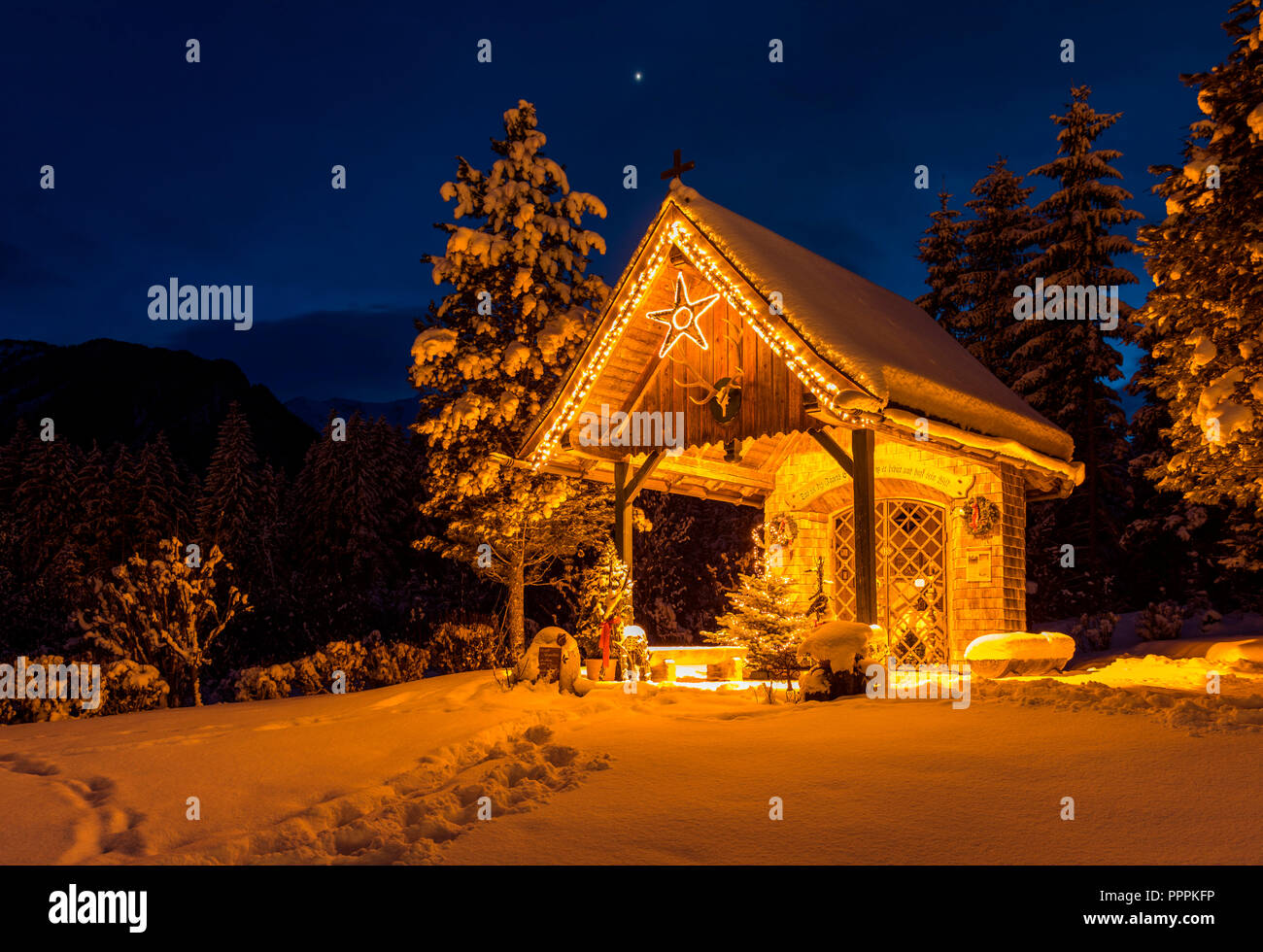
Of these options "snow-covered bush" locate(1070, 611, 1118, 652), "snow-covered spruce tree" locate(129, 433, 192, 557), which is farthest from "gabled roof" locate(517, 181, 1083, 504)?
"snow-covered spruce tree" locate(129, 433, 192, 557)

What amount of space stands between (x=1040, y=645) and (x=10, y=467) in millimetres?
49009

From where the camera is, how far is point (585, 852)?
4.92 m

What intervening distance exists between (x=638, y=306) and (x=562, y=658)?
4852mm

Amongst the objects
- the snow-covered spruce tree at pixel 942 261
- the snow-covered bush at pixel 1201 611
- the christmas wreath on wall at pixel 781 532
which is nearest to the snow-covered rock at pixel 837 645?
the christmas wreath on wall at pixel 781 532

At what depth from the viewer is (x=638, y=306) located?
12.8 m

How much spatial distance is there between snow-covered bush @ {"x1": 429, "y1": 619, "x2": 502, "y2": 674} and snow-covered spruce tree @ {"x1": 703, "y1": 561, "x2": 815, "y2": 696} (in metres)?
8.63

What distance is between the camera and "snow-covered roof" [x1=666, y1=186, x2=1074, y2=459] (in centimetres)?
1065

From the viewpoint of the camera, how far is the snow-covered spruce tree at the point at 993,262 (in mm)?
29328

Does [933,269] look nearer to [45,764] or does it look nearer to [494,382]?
[494,382]

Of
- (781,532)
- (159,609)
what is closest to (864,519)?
(781,532)

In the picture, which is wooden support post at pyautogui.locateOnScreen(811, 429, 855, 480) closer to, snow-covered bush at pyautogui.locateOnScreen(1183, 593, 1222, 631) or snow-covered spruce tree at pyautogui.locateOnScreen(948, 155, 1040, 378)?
snow-covered bush at pyautogui.locateOnScreen(1183, 593, 1222, 631)

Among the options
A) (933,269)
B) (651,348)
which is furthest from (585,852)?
(933,269)

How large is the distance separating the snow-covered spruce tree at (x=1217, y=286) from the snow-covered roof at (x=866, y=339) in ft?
7.62

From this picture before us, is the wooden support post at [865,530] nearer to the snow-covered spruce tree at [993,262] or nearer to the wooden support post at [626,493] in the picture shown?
the wooden support post at [626,493]
